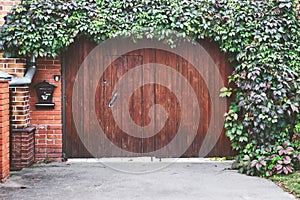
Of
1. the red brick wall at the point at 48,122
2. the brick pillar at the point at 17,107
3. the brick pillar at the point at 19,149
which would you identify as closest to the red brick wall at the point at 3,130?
the brick pillar at the point at 19,149

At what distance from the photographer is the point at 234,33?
6062 millimetres

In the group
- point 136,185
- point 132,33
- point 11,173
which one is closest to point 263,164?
point 136,185

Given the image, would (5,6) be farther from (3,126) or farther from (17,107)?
(3,126)

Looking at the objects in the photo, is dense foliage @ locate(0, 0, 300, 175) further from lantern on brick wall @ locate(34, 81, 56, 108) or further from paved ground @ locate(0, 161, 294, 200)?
paved ground @ locate(0, 161, 294, 200)

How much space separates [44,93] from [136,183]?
2.23 metres

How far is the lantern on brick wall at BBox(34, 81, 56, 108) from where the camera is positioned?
247 inches

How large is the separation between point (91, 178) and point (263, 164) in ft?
7.48

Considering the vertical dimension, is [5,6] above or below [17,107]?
above

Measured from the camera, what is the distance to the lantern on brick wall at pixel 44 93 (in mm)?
6273

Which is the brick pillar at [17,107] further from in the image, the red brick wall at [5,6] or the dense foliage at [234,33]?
the red brick wall at [5,6]

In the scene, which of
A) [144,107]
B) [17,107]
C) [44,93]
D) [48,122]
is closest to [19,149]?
[17,107]

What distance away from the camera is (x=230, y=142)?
21.5 feet

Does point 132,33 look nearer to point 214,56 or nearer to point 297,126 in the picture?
point 214,56

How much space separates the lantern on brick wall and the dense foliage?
1.82 ft
